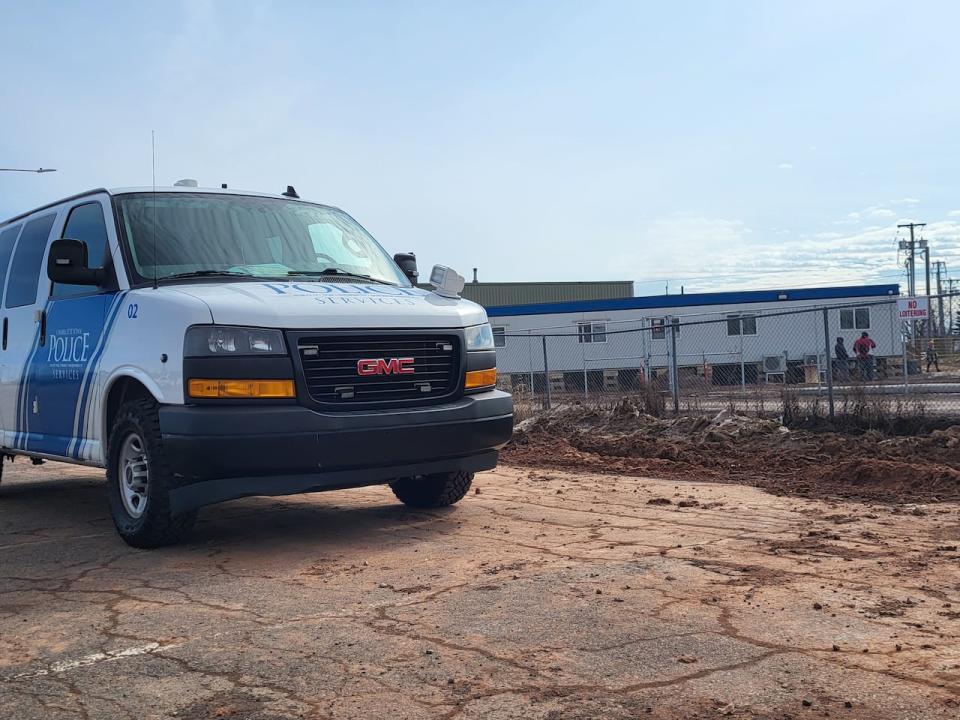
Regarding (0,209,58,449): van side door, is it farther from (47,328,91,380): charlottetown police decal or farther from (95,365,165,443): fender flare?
(95,365,165,443): fender flare

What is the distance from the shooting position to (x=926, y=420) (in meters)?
11.5

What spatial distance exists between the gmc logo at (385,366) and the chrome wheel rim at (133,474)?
1404 millimetres

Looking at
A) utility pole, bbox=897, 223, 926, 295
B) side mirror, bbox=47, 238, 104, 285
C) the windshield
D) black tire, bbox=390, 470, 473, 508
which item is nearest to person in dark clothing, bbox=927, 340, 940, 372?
black tire, bbox=390, 470, 473, 508

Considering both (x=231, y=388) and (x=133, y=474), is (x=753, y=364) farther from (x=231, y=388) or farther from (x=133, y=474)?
(x=231, y=388)

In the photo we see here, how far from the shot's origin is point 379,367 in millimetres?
5801

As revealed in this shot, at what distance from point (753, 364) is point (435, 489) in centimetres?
2604

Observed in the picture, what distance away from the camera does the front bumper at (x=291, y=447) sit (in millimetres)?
5305

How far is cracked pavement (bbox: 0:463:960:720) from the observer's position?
3.27 metres

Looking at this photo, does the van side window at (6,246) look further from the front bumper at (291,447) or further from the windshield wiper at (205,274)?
the front bumper at (291,447)

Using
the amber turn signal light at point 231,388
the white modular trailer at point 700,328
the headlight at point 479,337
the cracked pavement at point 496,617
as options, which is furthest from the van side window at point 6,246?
the white modular trailer at point 700,328

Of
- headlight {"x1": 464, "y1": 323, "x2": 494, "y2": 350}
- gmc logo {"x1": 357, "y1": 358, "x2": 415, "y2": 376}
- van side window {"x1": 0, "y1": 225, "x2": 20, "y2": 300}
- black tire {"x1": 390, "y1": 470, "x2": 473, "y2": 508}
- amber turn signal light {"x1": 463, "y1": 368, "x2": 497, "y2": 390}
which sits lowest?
black tire {"x1": 390, "y1": 470, "x2": 473, "y2": 508}

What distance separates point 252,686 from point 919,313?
26099mm

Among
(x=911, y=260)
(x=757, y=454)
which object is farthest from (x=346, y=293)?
(x=911, y=260)

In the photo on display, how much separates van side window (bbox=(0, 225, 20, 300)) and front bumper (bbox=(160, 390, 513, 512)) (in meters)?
3.42
